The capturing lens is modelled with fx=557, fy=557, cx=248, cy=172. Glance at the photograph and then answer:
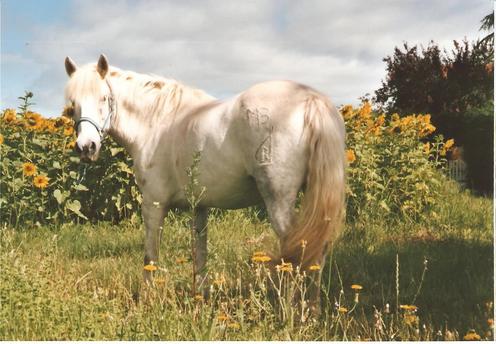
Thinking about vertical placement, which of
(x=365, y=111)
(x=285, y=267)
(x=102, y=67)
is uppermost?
(x=365, y=111)

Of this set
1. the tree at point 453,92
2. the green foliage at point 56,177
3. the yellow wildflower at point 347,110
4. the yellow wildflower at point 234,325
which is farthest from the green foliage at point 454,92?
the yellow wildflower at point 234,325

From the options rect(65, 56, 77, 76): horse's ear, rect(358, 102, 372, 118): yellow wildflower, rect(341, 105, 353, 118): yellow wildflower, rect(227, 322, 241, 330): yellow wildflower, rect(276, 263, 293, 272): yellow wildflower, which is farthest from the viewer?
rect(358, 102, 372, 118): yellow wildflower

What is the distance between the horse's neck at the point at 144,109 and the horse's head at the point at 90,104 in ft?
0.36

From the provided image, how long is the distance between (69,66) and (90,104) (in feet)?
1.46

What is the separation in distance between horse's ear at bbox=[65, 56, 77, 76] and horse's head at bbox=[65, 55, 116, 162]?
0.09 m

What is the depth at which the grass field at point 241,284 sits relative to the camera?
3035 millimetres

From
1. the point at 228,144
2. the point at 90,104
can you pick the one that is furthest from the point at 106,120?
the point at 228,144

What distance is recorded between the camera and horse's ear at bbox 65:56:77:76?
4.38 metres

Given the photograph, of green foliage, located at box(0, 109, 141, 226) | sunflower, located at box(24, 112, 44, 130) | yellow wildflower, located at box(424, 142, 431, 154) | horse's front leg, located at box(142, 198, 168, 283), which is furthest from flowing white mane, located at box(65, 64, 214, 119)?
yellow wildflower, located at box(424, 142, 431, 154)

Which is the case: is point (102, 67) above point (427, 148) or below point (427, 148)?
above

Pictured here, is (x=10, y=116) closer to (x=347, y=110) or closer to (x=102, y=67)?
(x=102, y=67)

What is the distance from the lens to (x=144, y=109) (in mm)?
4418

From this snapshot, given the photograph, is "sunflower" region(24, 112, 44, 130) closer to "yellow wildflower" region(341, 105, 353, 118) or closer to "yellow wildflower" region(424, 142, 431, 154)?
"yellow wildflower" region(341, 105, 353, 118)

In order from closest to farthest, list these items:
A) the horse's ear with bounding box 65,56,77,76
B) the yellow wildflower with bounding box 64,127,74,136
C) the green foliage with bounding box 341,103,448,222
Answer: the horse's ear with bounding box 65,56,77,76
the yellow wildflower with bounding box 64,127,74,136
the green foliage with bounding box 341,103,448,222
